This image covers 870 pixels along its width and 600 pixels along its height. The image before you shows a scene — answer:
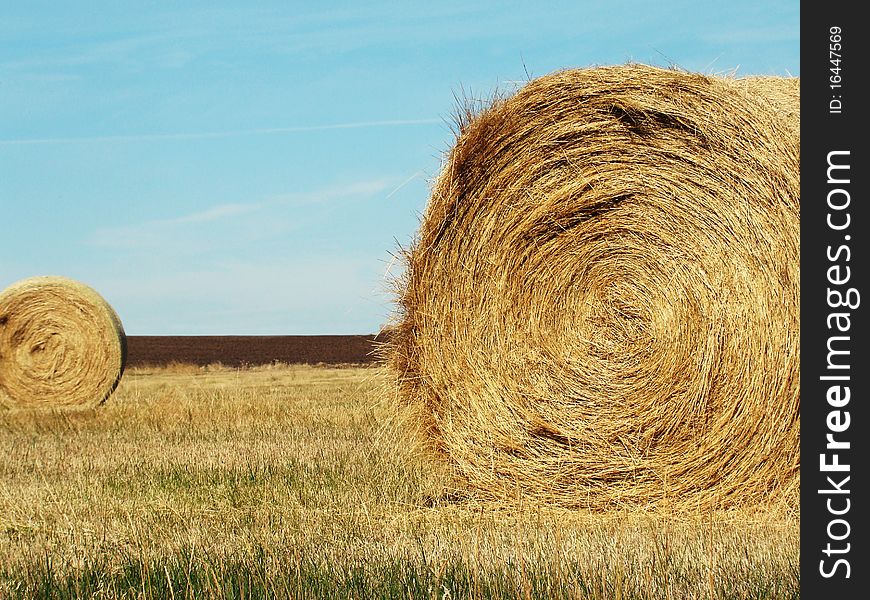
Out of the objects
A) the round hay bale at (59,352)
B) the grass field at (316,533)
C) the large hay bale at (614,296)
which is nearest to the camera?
the grass field at (316,533)

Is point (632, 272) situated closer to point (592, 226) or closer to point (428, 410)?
point (592, 226)

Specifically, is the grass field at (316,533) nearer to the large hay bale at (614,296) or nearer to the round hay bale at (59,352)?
the large hay bale at (614,296)

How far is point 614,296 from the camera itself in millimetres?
6473

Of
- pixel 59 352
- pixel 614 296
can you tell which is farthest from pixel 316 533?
pixel 59 352

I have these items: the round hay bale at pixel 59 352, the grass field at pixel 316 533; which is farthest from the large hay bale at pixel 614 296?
the round hay bale at pixel 59 352

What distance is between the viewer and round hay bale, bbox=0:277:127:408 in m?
14.0

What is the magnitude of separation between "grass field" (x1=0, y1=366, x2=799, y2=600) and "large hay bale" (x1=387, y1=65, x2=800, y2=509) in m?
0.30

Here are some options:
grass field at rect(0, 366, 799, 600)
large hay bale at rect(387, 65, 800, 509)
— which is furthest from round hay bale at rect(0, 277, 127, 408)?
large hay bale at rect(387, 65, 800, 509)

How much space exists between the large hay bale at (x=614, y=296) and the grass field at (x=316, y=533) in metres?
0.30

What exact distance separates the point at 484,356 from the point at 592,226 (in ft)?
3.51

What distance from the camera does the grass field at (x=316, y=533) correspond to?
161 inches

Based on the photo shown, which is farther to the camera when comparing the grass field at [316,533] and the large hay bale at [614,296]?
the large hay bale at [614,296]

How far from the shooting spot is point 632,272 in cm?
644

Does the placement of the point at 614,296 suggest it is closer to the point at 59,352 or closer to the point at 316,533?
the point at 316,533
